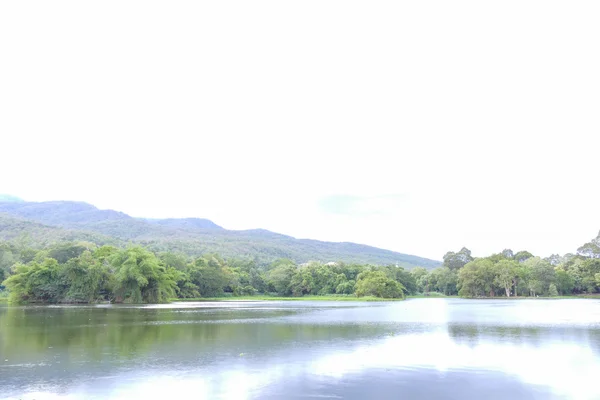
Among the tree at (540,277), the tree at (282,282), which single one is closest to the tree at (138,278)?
the tree at (282,282)

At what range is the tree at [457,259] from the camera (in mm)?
149125

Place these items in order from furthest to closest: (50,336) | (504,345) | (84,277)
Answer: (84,277) → (50,336) → (504,345)

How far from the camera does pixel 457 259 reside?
5906 inches

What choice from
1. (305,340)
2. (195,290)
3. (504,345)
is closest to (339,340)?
(305,340)

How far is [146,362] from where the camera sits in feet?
58.2

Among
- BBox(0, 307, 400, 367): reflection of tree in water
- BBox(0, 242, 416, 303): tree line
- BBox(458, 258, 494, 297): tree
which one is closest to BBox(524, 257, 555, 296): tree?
BBox(458, 258, 494, 297): tree

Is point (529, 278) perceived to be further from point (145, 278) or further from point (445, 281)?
point (145, 278)

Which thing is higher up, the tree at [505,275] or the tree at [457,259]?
the tree at [457,259]

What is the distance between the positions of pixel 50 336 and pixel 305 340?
14.4m

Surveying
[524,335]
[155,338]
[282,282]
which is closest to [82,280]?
[282,282]

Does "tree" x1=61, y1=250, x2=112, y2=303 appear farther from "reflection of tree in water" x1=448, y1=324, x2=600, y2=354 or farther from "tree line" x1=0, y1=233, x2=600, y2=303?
"reflection of tree in water" x1=448, y1=324, x2=600, y2=354

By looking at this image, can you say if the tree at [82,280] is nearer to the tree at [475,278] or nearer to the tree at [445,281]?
the tree at [475,278]

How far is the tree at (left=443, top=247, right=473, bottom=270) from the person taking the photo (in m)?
149

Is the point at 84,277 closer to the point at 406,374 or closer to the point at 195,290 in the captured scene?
the point at 195,290
